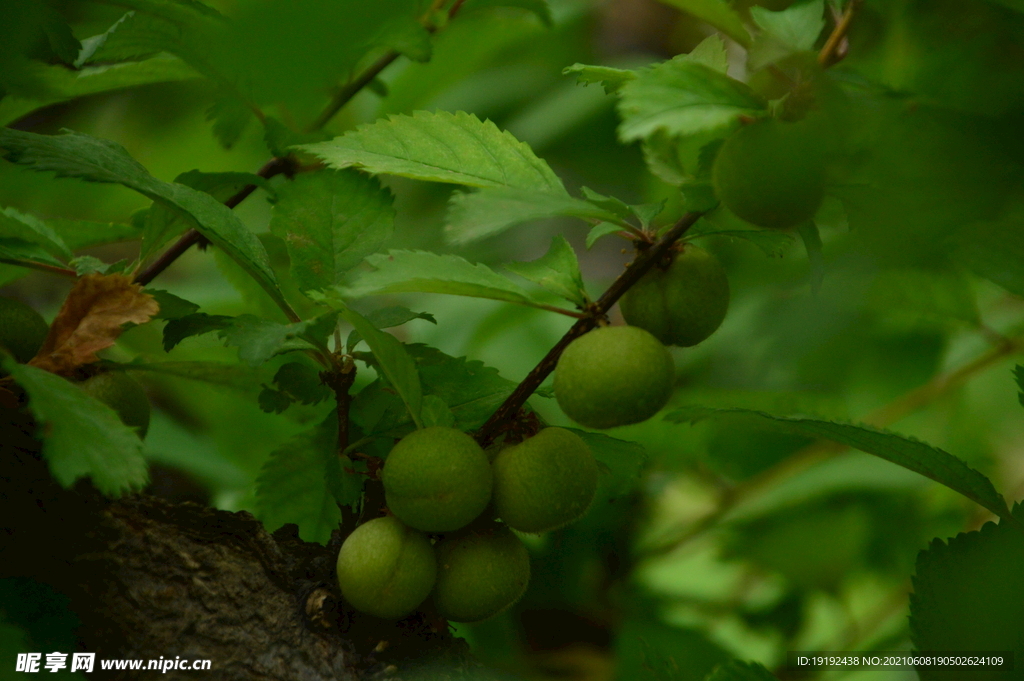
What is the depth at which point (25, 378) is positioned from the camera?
0.50 m

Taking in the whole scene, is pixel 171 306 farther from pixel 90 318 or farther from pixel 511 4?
pixel 511 4

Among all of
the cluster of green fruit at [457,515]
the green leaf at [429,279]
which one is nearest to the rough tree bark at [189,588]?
the cluster of green fruit at [457,515]

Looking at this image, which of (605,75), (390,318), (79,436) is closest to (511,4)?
(605,75)

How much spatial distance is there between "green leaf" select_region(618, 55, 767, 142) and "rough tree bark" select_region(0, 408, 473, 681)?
0.42 m

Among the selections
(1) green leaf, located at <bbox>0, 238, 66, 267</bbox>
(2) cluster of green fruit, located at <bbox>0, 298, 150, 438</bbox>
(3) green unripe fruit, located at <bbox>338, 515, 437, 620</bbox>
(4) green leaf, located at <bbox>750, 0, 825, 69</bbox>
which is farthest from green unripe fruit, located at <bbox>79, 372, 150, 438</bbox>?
(4) green leaf, located at <bbox>750, 0, 825, 69</bbox>

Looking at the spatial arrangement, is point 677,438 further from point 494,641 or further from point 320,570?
point 320,570

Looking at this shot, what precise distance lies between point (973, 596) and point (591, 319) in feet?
1.24

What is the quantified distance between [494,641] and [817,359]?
95cm

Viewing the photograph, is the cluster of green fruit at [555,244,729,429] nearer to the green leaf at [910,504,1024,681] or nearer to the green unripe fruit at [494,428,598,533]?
the green unripe fruit at [494,428,598,533]

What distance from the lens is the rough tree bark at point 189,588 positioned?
59 centimetres

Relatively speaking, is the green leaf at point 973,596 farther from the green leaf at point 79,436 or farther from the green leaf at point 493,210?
the green leaf at point 79,436

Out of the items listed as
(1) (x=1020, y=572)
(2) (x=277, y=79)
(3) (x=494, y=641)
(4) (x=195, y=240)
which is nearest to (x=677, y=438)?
(3) (x=494, y=641)

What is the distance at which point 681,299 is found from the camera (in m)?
0.63

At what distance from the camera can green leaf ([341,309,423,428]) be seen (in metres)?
0.55
